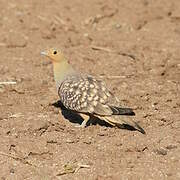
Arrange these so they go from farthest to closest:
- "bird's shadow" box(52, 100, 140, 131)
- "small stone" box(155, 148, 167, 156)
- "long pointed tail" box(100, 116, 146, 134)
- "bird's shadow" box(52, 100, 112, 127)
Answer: "bird's shadow" box(52, 100, 112, 127)
"bird's shadow" box(52, 100, 140, 131)
"long pointed tail" box(100, 116, 146, 134)
"small stone" box(155, 148, 167, 156)

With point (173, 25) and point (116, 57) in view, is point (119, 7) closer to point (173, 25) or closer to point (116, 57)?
point (173, 25)

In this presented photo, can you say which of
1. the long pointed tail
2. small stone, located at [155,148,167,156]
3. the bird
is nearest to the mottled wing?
the bird

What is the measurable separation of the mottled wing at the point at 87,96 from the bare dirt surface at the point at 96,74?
11.6 inches

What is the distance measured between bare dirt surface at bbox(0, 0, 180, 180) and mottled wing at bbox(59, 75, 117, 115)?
295 mm

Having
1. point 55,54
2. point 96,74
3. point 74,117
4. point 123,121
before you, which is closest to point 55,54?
point 55,54

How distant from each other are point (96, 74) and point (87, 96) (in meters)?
1.95

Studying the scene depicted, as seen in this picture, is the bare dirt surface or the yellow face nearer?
the bare dirt surface

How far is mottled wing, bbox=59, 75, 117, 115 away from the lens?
668cm

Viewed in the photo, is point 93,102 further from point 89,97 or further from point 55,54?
point 55,54

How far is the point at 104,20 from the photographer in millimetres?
10789

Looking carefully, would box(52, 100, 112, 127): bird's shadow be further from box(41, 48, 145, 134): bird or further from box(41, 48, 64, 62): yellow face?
box(41, 48, 64, 62): yellow face

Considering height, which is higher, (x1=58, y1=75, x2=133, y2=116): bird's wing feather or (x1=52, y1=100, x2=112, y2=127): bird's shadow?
(x1=58, y1=75, x2=133, y2=116): bird's wing feather

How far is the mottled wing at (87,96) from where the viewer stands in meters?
Answer: 6.68

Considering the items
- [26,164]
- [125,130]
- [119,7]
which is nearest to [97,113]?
[125,130]
